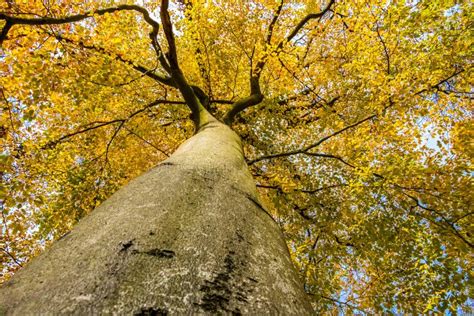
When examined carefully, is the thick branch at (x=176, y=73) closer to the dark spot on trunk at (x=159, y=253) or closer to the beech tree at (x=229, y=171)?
the beech tree at (x=229, y=171)

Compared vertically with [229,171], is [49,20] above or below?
above

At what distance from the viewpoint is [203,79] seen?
9.07 m

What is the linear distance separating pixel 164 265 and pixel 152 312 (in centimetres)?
22

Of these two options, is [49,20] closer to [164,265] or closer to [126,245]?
[126,245]

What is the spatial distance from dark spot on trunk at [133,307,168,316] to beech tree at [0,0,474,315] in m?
0.01

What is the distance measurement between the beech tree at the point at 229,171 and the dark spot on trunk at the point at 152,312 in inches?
0.5

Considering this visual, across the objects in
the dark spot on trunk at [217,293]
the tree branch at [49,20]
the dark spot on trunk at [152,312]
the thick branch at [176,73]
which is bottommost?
the dark spot on trunk at [152,312]

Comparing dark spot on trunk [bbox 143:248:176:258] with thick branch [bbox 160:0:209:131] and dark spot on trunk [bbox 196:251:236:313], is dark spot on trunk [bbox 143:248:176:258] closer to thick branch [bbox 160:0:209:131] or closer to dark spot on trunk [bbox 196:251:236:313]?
dark spot on trunk [bbox 196:251:236:313]

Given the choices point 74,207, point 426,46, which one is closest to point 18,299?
point 74,207

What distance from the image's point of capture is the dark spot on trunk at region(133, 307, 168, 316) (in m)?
0.82

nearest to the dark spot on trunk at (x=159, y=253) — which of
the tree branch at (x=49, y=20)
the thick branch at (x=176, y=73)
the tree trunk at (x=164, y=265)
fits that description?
the tree trunk at (x=164, y=265)

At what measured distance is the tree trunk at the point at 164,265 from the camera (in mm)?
889

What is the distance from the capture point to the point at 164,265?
3.40 ft

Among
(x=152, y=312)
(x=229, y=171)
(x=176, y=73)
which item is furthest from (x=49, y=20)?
(x=152, y=312)
